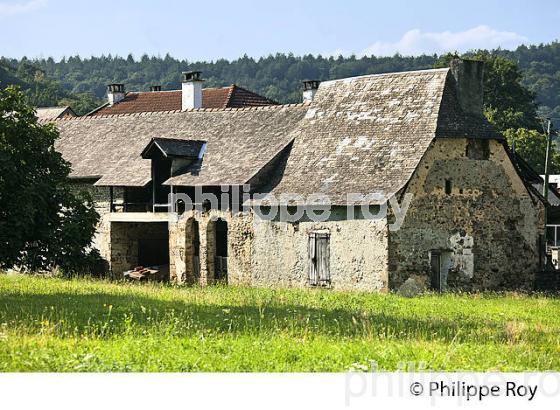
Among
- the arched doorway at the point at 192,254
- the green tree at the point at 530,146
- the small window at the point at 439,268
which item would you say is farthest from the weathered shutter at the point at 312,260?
the green tree at the point at 530,146

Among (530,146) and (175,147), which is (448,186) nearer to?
(175,147)

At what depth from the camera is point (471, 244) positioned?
3056 centimetres

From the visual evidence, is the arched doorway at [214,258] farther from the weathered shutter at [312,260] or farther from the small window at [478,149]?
the small window at [478,149]

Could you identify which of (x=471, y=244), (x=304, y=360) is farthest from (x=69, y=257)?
(x=304, y=360)

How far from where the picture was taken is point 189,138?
38000mm

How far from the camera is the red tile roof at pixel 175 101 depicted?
54.0 m

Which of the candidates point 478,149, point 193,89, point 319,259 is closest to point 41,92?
point 193,89

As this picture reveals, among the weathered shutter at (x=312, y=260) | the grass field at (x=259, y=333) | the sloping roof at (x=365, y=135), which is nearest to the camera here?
the grass field at (x=259, y=333)

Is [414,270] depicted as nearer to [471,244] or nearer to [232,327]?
[471,244]

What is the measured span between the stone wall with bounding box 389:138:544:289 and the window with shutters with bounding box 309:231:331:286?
7.88 ft

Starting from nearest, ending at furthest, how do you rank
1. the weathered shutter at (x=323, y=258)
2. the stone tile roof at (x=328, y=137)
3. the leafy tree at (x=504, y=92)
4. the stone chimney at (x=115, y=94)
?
the stone tile roof at (x=328, y=137) → the weathered shutter at (x=323, y=258) → the stone chimney at (x=115, y=94) → the leafy tree at (x=504, y=92)

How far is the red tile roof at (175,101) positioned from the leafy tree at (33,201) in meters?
21.7

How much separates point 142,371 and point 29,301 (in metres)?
9.15

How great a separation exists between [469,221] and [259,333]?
15.0 metres
